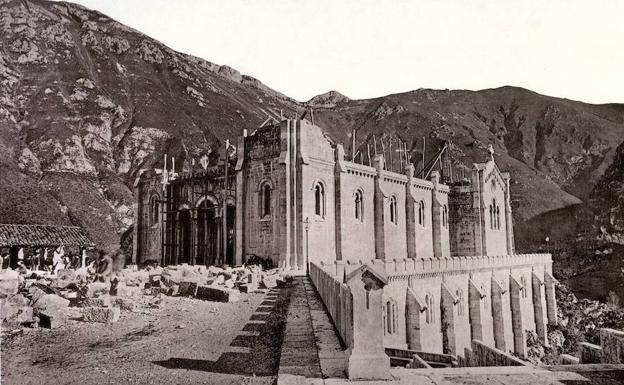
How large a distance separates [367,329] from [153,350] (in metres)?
4.67

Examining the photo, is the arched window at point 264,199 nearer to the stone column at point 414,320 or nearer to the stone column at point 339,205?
the stone column at point 339,205

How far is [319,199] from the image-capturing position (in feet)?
104

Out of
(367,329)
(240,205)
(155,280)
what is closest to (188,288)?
(155,280)

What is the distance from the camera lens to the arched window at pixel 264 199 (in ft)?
104

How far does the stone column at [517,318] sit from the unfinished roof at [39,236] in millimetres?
37164

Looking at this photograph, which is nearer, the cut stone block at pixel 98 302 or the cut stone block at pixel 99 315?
the cut stone block at pixel 99 315

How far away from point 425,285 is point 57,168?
60.4 metres

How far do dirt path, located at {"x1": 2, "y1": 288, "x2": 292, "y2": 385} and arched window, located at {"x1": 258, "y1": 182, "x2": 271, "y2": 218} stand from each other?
18.2m

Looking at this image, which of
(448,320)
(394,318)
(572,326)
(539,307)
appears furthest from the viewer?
(572,326)

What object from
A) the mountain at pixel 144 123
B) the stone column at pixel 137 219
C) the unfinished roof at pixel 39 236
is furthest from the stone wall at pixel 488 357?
the mountain at pixel 144 123

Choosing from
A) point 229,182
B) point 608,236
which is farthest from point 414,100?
point 229,182

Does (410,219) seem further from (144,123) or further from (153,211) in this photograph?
(144,123)

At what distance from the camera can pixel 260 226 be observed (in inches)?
1234

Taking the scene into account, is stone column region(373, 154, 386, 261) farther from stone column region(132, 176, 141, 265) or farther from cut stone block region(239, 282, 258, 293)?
stone column region(132, 176, 141, 265)
